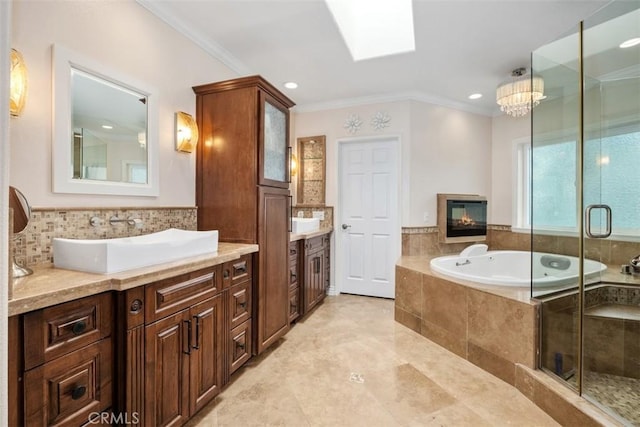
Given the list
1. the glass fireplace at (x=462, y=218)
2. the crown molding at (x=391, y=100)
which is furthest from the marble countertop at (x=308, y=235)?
the crown molding at (x=391, y=100)

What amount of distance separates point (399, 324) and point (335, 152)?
224cm

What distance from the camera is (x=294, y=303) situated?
299 cm

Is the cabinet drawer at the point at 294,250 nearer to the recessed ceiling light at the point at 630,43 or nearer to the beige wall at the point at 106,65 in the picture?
the beige wall at the point at 106,65

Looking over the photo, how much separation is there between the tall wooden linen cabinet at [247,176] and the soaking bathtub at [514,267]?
5.20 feet

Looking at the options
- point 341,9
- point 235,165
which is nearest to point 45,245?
point 235,165

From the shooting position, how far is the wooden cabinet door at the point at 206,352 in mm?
1576

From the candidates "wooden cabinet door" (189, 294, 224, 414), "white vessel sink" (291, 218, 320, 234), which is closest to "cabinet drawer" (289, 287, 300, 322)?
"white vessel sink" (291, 218, 320, 234)

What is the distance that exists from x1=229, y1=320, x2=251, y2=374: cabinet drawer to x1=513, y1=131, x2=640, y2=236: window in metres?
2.30

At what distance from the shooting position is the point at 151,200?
2014 mm

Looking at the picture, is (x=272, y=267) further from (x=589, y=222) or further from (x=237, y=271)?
(x=589, y=222)

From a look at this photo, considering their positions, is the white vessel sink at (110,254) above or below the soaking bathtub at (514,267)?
above

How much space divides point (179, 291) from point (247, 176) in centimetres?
94

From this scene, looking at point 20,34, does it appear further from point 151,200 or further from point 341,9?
point 341,9

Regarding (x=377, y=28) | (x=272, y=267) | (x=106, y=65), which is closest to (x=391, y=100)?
(x=377, y=28)
